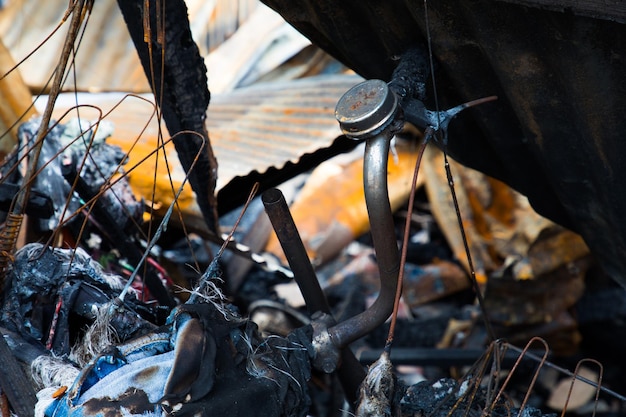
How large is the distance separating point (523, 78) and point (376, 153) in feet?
2.15

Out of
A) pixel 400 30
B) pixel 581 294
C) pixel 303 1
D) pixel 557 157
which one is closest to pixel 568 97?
pixel 557 157

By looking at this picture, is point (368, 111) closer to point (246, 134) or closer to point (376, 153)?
A: point (376, 153)

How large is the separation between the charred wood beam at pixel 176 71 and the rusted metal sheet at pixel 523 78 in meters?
0.36

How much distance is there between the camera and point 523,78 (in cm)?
212

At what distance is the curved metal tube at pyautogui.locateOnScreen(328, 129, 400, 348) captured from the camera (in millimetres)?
1778

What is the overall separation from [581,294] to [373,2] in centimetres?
333

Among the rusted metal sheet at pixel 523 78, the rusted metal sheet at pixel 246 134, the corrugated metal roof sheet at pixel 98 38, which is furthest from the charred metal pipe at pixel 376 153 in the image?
the corrugated metal roof sheet at pixel 98 38

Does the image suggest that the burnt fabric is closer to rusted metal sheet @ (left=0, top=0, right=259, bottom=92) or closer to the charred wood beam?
the charred wood beam

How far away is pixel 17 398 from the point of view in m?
1.79

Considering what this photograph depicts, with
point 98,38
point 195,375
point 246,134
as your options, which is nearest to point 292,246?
point 195,375

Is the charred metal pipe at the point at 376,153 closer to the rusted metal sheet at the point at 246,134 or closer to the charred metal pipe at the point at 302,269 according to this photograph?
the charred metal pipe at the point at 302,269

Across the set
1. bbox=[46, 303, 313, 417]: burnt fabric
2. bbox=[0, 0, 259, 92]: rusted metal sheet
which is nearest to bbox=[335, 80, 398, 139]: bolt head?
bbox=[46, 303, 313, 417]: burnt fabric

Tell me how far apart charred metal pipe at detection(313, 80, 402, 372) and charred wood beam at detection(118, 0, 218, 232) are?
644 mm

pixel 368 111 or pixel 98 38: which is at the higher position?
pixel 368 111
